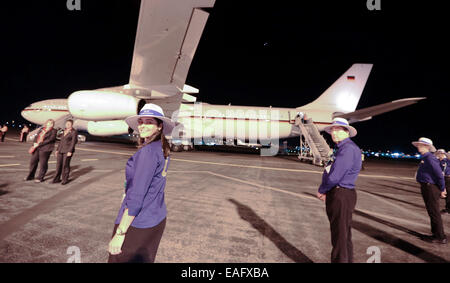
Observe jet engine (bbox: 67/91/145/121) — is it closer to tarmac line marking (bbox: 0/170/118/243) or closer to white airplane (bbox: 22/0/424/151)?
white airplane (bbox: 22/0/424/151)

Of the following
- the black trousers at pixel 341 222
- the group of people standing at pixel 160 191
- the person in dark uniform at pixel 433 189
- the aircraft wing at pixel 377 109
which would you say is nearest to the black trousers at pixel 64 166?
the group of people standing at pixel 160 191

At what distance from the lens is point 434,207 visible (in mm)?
3840

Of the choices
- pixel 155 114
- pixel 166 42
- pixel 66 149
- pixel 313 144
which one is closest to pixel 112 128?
pixel 66 149

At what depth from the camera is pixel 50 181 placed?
6.42 meters

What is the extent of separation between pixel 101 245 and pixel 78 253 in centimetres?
29

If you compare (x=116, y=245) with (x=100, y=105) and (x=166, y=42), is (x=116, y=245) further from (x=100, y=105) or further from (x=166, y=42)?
(x=100, y=105)

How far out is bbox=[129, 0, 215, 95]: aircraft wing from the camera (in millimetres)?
4617

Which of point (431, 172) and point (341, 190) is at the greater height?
point (341, 190)

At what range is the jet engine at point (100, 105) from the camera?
7102 mm

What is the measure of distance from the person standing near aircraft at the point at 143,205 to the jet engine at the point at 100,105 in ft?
19.9

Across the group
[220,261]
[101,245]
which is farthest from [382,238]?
[101,245]

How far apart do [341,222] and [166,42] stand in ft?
19.5

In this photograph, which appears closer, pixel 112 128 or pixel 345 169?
pixel 345 169

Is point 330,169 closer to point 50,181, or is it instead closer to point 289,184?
point 289,184
